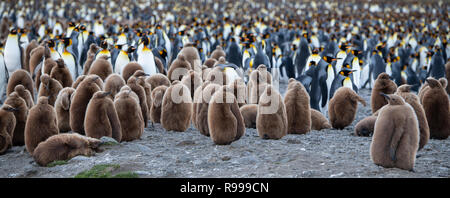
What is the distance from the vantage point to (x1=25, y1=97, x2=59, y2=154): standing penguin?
5.43 m

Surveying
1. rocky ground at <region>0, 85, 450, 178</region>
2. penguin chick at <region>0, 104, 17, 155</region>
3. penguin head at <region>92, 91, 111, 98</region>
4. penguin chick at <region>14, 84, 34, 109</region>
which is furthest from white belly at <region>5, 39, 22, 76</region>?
penguin head at <region>92, 91, 111, 98</region>

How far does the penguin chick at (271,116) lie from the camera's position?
5.66 meters

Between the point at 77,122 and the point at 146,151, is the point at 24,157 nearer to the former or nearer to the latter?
the point at 77,122

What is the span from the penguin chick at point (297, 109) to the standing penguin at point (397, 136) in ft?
5.85

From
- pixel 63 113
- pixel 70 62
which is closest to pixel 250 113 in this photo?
pixel 63 113

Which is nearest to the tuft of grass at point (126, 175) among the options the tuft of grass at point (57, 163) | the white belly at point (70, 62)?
the tuft of grass at point (57, 163)

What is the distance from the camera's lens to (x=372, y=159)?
4449 millimetres

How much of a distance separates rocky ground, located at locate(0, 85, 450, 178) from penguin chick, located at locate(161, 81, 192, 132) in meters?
0.29

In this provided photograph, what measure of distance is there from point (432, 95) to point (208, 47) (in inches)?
445

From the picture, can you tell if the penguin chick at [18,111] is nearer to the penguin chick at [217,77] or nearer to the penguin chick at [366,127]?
the penguin chick at [217,77]

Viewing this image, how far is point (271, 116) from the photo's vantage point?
5699 millimetres

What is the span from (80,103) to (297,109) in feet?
8.66
